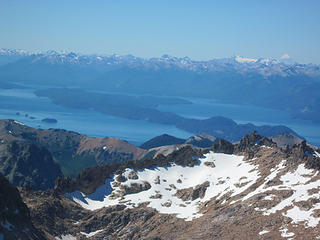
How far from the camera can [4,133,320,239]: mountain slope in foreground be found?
292 feet

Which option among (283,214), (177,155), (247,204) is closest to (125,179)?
(177,155)

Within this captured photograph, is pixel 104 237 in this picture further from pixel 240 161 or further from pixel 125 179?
pixel 240 161

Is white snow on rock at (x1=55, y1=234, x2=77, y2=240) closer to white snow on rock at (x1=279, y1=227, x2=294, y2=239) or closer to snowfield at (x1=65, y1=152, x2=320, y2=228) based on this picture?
snowfield at (x1=65, y1=152, x2=320, y2=228)

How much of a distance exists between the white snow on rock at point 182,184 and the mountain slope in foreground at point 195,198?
0.27m

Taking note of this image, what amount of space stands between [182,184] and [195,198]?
12558mm

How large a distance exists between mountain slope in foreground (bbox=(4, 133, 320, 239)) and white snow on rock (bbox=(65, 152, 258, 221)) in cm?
27

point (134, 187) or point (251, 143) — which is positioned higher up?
point (251, 143)

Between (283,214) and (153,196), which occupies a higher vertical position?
(283,214)

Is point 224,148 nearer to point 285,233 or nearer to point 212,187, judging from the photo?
A: point 212,187

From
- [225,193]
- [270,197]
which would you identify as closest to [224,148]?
[225,193]

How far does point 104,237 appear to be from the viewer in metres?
107

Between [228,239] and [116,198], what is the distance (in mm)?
47985

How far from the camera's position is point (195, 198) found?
122 meters

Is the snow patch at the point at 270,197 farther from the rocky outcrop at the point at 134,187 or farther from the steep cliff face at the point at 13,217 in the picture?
the steep cliff face at the point at 13,217
